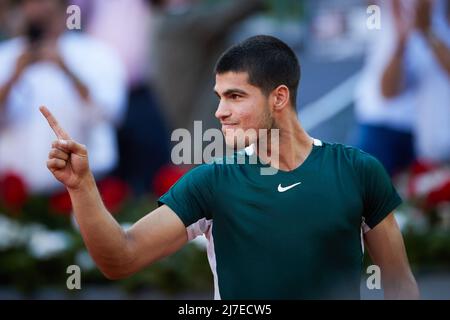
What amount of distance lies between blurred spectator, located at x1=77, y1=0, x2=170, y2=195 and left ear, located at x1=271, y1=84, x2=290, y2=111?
527cm

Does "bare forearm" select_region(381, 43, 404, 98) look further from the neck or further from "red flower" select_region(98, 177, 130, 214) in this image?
the neck

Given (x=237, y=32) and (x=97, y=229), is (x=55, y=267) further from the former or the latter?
(x=97, y=229)

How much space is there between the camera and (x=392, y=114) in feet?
29.0

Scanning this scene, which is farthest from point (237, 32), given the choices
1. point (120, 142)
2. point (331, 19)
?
point (120, 142)

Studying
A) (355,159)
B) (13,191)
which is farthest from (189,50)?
(355,159)

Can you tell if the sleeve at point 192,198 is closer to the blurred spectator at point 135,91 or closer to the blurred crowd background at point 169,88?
the blurred crowd background at point 169,88

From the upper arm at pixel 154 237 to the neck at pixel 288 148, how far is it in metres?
0.43

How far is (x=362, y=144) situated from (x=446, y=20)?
131 cm

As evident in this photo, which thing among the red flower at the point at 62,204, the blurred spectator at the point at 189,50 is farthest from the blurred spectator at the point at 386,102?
the red flower at the point at 62,204

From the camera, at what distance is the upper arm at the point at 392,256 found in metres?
3.73

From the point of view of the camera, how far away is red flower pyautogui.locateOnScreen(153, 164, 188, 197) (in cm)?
841

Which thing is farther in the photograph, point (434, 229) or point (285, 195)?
point (434, 229)

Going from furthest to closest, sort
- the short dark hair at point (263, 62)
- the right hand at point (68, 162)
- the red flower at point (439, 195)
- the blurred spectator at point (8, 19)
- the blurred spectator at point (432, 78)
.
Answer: the blurred spectator at point (8, 19) → the blurred spectator at point (432, 78) → the red flower at point (439, 195) → the short dark hair at point (263, 62) → the right hand at point (68, 162)

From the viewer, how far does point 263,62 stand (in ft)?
12.1
